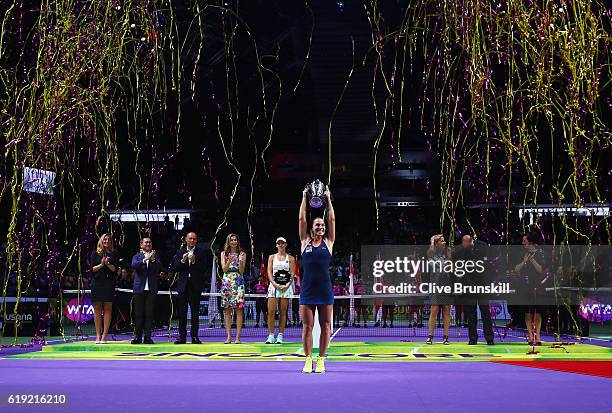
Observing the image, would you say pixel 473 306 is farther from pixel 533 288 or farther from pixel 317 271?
pixel 317 271

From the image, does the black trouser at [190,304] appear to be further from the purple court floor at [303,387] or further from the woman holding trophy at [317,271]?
the woman holding trophy at [317,271]

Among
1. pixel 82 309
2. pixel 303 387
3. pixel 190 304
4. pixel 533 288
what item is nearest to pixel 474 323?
pixel 533 288

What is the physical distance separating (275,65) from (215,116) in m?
4.80

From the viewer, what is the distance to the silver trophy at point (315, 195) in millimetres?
7074

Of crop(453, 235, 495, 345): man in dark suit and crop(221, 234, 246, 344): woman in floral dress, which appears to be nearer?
crop(453, 235, 495, 345): man in dark suit

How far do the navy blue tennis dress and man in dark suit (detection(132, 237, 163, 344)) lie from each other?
4.57m

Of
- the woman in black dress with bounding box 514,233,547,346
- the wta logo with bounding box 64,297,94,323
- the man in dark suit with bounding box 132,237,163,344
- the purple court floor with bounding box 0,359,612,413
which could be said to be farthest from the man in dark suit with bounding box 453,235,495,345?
the wta logo with bounding box 64,297,94,323

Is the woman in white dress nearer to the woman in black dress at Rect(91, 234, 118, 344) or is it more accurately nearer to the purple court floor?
the woman in black dress at Rect(91, 234, 118, 344)

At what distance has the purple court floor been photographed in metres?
4.91

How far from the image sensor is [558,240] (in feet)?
67.7

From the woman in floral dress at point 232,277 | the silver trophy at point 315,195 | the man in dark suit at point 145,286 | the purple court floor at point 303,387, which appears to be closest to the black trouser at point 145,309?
the man in dark suit at point 145,286

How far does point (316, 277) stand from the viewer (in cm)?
689

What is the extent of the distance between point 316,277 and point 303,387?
1277 mm

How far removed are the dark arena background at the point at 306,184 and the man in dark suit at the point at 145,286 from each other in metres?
0.03
